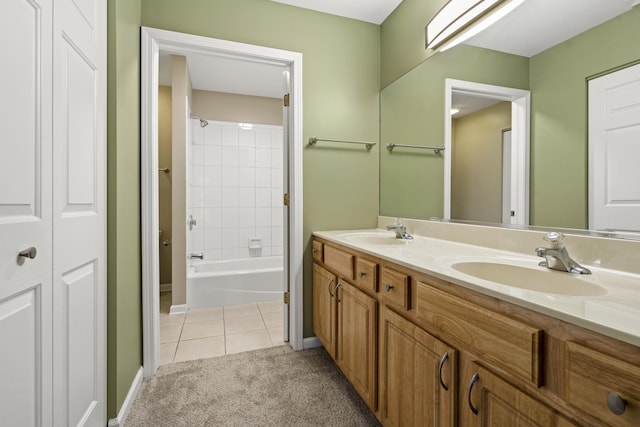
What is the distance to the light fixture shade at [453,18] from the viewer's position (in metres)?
1.50

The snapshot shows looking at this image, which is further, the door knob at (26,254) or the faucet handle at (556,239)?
the faucet handle at (556,239)

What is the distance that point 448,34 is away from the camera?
169cm

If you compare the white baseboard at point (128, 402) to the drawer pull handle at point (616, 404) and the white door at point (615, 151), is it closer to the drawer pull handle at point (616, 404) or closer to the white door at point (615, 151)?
the drawer pull handle at point (616, 404)

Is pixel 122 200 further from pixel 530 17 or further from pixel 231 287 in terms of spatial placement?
pixel 530 17

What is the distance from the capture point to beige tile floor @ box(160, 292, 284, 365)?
82.4 inches

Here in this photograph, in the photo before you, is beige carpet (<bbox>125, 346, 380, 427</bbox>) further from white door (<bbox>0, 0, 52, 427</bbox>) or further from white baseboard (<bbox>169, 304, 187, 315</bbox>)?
white baseboard (<bbox>169, 304, 187, 315</bbox>)

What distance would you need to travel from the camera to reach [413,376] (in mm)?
1028

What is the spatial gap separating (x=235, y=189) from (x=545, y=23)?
332cm

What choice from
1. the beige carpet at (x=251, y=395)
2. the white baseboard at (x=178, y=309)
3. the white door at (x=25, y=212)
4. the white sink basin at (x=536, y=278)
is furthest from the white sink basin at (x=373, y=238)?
the white baseboard at (x=178, y=309)

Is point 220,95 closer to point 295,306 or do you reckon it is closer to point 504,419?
point 295,306

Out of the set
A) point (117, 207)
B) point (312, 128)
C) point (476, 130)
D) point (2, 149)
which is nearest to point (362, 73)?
point (312, 128)

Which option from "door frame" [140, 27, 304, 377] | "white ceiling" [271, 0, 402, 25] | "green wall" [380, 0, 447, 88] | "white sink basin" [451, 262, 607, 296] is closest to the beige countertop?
"white sink basin" [451, 262, 607, 296]

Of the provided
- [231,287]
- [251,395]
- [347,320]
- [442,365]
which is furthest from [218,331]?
[442,365]

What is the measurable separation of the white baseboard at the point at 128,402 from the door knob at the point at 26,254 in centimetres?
97
